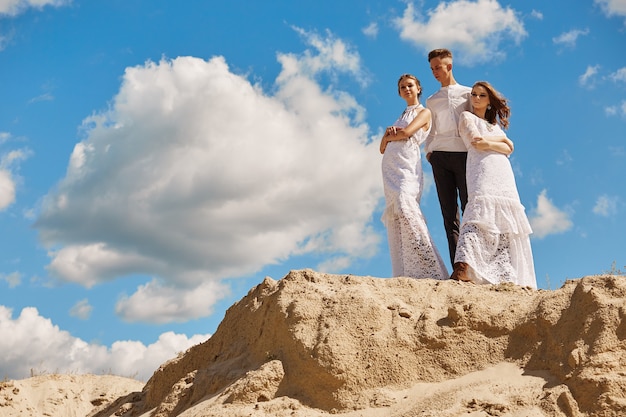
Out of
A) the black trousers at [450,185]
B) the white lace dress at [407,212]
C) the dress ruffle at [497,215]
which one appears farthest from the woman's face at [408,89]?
the dress ruffle at [497,215]

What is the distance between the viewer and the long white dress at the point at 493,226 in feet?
24.0

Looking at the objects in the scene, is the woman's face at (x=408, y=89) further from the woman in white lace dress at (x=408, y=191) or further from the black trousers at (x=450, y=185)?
the black trousers at (x=450, y=185)

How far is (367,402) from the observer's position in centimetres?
500

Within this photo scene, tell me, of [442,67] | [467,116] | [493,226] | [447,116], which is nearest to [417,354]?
[493,226]

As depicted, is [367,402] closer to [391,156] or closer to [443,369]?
[443,369]

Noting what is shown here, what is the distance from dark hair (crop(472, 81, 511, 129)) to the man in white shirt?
261mm

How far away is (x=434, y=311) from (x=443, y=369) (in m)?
0.56

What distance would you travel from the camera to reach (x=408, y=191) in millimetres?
8102

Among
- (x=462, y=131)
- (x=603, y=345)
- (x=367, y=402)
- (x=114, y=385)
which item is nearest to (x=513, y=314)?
(x=603, y=345)

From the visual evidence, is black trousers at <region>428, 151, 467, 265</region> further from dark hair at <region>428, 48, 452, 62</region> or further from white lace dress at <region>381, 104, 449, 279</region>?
dark hair at <region>428, 48, 452, 62</region>

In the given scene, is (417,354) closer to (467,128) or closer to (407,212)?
(407,212)

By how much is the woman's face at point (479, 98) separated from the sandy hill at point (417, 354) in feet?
8.53

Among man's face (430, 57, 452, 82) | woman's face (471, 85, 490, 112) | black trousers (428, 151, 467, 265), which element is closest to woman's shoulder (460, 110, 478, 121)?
woman's face (471, 85, 490, 112)

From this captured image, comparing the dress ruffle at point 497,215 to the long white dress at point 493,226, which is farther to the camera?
the dress ruffle at point 497,215
